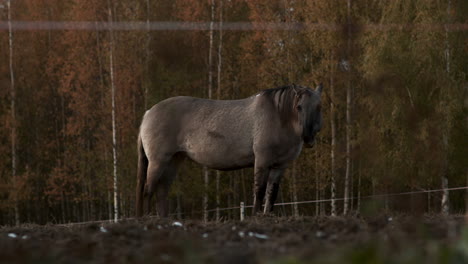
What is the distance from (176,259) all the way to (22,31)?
20.6m

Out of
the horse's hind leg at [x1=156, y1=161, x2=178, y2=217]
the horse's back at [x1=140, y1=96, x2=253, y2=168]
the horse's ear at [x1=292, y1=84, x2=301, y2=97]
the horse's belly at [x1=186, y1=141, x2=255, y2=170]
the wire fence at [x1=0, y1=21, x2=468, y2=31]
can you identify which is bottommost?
the horse's hind leg at [x1=156, y1=161, x2=178, y2=217]

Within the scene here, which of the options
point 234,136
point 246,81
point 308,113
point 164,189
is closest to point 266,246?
point 308,113

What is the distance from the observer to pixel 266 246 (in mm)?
4051

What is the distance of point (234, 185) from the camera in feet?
70.2

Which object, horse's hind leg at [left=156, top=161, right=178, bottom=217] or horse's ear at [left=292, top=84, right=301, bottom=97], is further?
horse's hind leg at [left=156, top=161, right=178, bottom=217]

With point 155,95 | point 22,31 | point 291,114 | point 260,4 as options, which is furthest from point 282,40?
point 291,114

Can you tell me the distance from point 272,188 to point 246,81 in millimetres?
11855

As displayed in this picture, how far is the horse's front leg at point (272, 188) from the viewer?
29.5 ft

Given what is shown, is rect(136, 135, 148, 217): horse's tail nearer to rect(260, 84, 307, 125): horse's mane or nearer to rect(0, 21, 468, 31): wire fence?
rect(260, 84, 307, 125): horse's mane

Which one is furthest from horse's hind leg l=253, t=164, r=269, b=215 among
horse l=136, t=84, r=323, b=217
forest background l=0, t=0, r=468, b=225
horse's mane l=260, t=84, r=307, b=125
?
forest background l=0, t=0, r=468, b=225

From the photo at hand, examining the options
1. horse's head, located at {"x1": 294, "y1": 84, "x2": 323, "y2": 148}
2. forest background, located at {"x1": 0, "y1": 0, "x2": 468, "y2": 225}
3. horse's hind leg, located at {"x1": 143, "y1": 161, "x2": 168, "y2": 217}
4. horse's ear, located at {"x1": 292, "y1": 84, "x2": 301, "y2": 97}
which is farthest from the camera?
forest background, located at {"x1": 0, "y1": 0, "x2": 468, "y2": 225}

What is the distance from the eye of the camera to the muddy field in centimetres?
300

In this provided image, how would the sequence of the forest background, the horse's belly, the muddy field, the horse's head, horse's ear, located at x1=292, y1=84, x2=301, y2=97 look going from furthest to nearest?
1. the forest background
2. the horse's belly
3. horse's ear, located at x1=292, y1=84, x2=301, y2=97
4. the horse's head
5. the muddy field

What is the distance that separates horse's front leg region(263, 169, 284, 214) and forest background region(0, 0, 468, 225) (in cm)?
605
